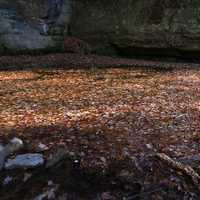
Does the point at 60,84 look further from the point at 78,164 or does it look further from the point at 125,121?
the point at 78,164

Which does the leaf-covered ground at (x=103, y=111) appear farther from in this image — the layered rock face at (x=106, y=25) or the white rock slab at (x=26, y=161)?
the layered rock face at (x=106, y=25)

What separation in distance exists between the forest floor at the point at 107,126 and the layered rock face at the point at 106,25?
5.74 ft

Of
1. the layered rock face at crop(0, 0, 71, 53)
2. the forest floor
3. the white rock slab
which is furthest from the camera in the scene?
the layered rock face at crop(0, 0, 71, 53)

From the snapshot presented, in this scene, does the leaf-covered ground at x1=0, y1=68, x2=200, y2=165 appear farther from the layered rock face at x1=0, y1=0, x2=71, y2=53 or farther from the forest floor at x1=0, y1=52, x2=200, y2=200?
the layered rock face at x1=0, y1=0, x2=71, y2=53

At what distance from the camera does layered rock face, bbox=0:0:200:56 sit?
9227mm

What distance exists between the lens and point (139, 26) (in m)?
9.46

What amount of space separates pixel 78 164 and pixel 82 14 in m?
6.12

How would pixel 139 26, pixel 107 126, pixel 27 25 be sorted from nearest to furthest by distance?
1. pixel 107 126
2. pixel 27 25
3. pixel 139 26

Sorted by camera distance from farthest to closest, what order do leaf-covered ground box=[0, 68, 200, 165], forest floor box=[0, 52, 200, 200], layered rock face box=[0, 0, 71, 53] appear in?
1. layered rock face box=[0, 0, 71, 53]
2. leaf-covered ground box=[0, 68, 200, 165]
3. forest floor box=[0, 52, 200, 200]

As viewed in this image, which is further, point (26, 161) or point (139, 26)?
point (139, 26)

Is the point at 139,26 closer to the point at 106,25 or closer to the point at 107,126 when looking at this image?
the point at 106,25

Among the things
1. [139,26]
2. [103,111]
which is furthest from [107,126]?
[139,26]

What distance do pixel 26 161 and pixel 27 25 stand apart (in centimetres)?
552

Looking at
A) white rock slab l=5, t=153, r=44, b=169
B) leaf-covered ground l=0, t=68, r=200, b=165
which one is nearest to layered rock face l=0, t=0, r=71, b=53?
leaf-covered ground l=0, t=68, r=200, b=165
